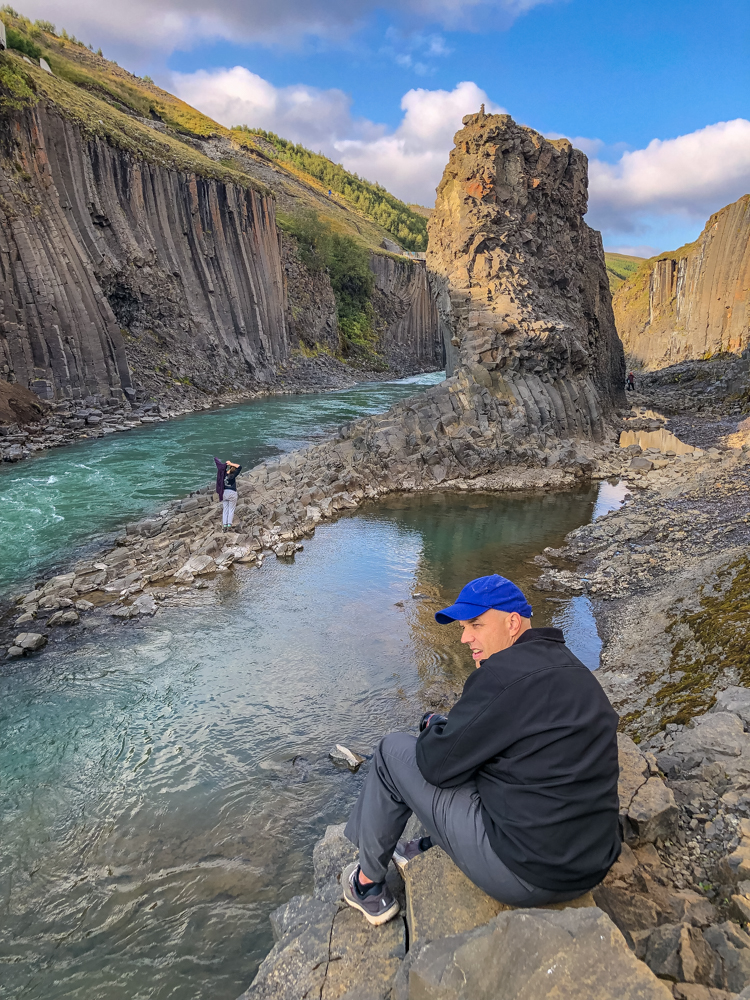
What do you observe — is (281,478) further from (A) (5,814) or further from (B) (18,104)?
(B) (18,104)

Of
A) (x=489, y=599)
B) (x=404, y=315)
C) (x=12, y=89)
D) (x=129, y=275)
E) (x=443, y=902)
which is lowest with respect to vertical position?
(x=443, y=902)

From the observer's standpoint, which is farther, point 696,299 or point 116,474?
point 696,299

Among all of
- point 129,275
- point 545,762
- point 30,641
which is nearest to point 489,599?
point 545,762

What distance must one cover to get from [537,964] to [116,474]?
17471 millimetres

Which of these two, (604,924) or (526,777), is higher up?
(526,777)

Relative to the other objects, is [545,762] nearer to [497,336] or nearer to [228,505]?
[228,505]

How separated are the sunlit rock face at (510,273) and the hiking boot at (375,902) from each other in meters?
18.9

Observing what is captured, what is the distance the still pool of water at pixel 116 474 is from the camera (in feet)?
39.9

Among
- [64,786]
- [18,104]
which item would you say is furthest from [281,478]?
[18,104]

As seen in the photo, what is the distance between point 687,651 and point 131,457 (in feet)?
58.1

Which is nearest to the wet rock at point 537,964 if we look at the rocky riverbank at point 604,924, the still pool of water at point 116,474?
the rocky riverbank at point 604,924

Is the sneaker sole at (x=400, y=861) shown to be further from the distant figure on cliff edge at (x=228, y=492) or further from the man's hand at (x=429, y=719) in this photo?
the distant figure on cliff edge at (x=228, y=492)

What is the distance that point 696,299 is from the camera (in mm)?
54188

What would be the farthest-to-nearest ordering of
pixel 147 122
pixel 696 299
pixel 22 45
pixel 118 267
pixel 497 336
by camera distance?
pixel 696 299
pixel 147 122
pixel 22 45
pixel 118 267
pixel 497 336
